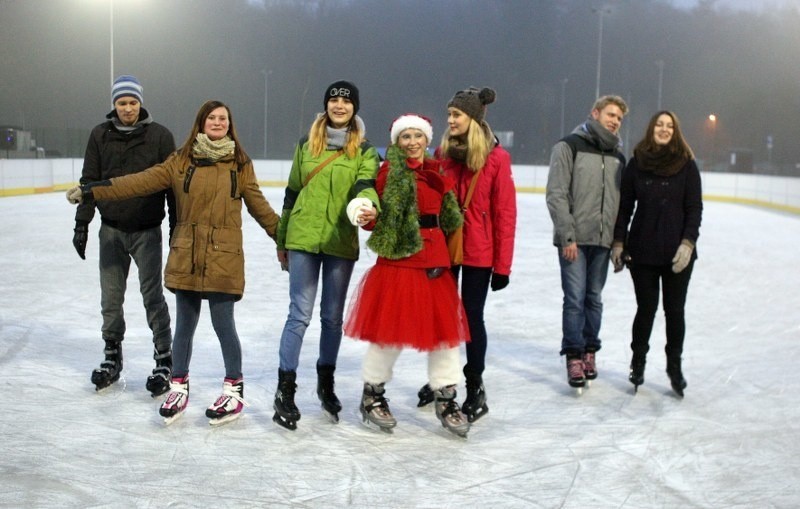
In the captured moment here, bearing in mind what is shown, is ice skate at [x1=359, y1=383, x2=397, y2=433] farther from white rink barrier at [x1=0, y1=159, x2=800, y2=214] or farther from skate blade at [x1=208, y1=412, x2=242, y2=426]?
white rink barrier at [x1=0, y1=159, x2=800, y2=214]

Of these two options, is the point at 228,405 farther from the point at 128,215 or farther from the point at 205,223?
the point at 128,215

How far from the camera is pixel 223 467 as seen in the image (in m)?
3.26

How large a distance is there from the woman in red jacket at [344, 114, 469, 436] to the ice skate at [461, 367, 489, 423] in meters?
0.22

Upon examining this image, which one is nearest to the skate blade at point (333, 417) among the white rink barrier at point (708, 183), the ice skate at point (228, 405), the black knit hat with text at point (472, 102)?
the ice skate at point (228, 405)

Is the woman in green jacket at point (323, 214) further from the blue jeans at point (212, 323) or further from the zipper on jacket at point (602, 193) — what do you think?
the zipper on jacket at point (602, 193)

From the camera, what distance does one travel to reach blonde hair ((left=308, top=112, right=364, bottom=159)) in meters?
3.71

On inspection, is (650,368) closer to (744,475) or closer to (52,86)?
(744,475)

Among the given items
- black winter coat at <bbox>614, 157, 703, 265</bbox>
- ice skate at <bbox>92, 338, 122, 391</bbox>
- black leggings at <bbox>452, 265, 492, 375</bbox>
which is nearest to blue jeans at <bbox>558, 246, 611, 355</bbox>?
black winter coat at <bbox>614, 157, 703, 265</bbox>

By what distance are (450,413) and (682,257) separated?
4.46ft

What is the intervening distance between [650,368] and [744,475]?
1804 millimetres

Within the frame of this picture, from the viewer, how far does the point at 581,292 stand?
4555 millimetres

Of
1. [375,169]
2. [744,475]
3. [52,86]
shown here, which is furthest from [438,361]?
[52,86]

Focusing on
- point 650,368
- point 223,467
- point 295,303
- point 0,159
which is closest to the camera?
point 223,467

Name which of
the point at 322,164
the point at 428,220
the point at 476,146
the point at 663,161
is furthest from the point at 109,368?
the point at 663,161
